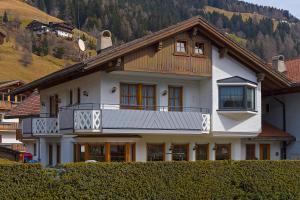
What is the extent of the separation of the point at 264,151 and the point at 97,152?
10.5m

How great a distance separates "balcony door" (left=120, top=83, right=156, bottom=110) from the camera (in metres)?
26.4

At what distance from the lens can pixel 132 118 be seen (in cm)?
2500

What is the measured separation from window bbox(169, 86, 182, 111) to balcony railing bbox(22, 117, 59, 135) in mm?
6177

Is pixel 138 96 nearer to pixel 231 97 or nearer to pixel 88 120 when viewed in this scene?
pixel 88 120

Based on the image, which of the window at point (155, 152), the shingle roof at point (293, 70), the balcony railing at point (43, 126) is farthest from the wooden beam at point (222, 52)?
the balcony railing at point (43, 126)

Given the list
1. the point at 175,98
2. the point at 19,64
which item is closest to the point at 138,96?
the point at 175,98

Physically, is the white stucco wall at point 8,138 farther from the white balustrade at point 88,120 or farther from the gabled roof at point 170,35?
the white balustrade at point 88,120

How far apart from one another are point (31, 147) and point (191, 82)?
16.9 meters

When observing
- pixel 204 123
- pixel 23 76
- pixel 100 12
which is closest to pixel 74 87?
pixel 204 123

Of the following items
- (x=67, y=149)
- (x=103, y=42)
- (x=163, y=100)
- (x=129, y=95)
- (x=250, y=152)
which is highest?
(x=103, y=42)

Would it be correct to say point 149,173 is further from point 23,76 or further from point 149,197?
point 23,76

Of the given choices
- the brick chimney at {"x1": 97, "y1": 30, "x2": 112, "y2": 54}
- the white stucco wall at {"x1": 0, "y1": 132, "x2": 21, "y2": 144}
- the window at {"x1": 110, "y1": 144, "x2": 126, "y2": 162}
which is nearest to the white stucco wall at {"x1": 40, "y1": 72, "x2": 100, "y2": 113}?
the window at {"x1": 110, "y1": 144, "x2": 126, "y2": 162}

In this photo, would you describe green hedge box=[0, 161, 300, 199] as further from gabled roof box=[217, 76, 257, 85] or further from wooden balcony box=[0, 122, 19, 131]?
wooden balcony box=[0, 122, 19, 131]

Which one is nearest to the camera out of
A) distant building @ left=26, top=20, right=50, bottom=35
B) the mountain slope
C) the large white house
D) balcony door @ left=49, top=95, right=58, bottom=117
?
the large white house
